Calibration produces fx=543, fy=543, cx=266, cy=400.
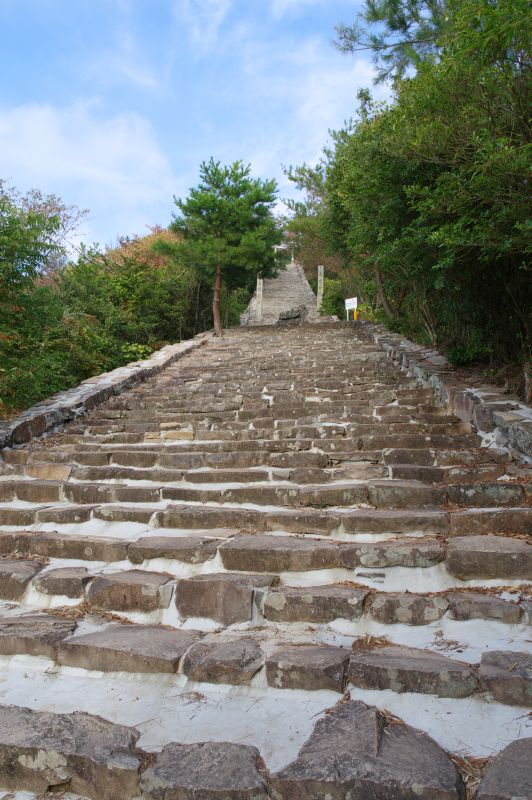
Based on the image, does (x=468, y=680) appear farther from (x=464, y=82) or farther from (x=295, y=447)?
(x=464, y=82)

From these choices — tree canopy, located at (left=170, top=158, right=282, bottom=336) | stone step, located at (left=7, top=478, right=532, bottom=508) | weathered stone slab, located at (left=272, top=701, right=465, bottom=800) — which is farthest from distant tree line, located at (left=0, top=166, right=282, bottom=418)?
weathered stone slab, located at (left=272, top=701, right=465, bottom=800)

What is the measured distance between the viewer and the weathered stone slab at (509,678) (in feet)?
6.44

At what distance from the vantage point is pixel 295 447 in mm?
4992

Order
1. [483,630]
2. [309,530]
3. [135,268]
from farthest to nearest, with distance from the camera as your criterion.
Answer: [135,268], [309,530], [483,630]

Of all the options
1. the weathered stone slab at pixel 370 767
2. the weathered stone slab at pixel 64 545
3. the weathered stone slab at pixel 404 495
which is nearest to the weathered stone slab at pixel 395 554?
the weathered stone slab at pixel 404 495

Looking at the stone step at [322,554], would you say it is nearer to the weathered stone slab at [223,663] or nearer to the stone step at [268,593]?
the stone step at [268,593]

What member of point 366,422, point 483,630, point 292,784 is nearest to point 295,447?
point 366,422

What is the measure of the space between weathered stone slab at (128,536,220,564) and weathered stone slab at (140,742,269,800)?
4.43ft

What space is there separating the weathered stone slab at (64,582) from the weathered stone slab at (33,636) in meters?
0.31

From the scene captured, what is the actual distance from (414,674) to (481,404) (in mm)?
3439

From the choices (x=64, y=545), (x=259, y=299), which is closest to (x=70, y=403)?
(x=64, y=545)

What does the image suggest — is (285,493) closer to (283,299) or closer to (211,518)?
(211,518)

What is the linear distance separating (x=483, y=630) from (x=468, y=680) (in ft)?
1.48

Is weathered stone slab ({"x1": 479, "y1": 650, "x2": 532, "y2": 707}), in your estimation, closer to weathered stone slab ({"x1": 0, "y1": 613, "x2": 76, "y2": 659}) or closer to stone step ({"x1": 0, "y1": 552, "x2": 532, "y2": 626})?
stone step ({"x1": 0, "y1": 552, "x2": 532, "y2": 626})
